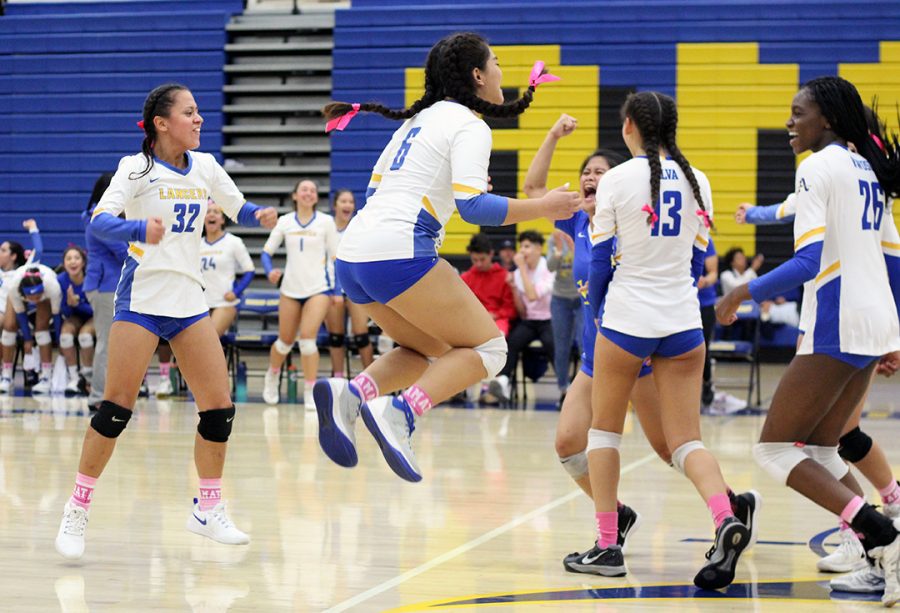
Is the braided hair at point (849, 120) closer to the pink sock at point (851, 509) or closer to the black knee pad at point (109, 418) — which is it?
the pink sock at point (851, 509)

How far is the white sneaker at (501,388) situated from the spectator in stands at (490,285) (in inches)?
17.8

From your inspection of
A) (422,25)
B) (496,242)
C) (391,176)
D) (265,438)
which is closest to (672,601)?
(391,176)

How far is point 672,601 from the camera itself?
12.0 ft

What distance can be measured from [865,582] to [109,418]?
260 cm

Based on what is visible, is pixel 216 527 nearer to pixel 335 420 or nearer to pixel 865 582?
pixel 335 420

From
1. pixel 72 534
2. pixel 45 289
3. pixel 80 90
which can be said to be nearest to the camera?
pixel 72 534

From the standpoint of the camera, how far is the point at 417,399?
3688mm

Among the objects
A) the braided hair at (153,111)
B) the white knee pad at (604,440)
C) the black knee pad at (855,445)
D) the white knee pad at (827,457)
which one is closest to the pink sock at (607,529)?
the white knee pad at (604,440)

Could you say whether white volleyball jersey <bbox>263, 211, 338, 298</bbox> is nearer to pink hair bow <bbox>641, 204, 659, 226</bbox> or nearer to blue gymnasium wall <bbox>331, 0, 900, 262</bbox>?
blue gymnasium wall <bbox>331, 0, 900, 262</bbox>

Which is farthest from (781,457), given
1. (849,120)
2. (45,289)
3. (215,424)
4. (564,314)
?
(45,289)

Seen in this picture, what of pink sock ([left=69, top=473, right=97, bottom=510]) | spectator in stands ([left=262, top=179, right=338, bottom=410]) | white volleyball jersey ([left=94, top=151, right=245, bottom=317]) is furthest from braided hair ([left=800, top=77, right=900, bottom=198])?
spectator in stands ([left=262, top=179, right=338, bottom=410])

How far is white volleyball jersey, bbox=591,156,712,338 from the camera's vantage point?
3.79 m

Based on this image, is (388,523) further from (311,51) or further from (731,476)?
(311,51)

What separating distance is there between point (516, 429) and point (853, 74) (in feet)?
23.0
